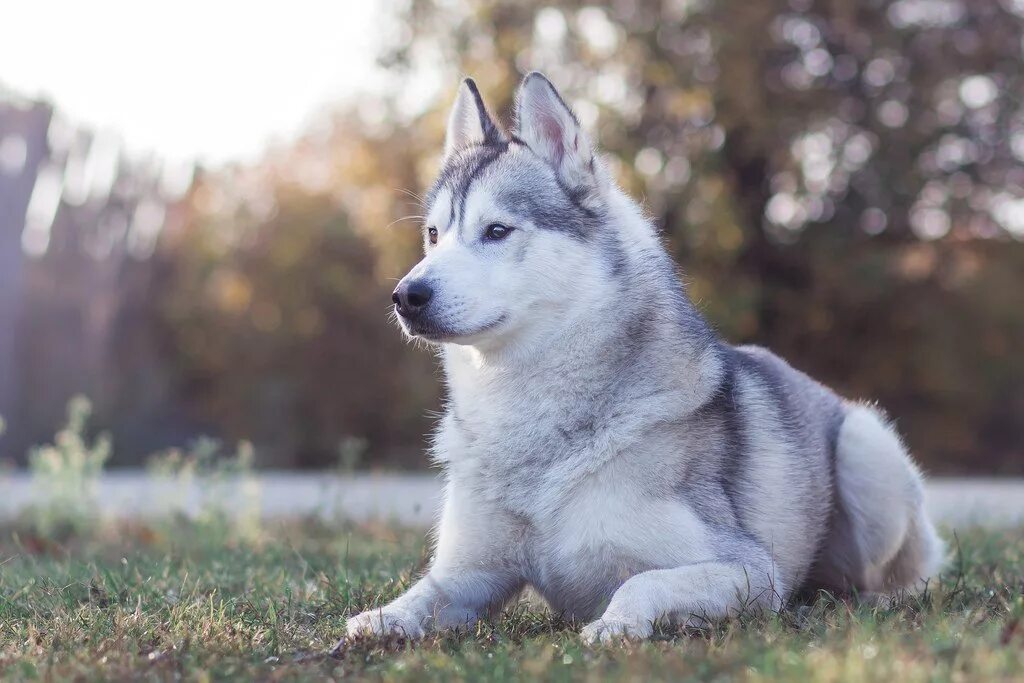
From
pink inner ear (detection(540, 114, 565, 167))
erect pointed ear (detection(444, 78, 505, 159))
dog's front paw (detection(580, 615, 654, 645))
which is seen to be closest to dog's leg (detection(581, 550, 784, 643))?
dog's front paw (detection(580, 615, 654, 645))

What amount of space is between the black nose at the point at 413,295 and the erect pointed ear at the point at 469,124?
1.06 metres

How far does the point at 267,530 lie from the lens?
8234 mm

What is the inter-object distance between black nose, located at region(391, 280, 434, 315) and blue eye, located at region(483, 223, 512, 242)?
0.38 meters

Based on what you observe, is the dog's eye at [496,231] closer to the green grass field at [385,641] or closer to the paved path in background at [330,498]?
the green grass field at [385,641]

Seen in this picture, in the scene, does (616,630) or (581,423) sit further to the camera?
(581,423)

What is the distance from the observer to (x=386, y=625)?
3.76 metres

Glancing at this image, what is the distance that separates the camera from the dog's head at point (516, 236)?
3994 millimetres

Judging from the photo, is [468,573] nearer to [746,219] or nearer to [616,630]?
[616,630]

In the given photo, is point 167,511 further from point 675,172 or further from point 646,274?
point 675,172

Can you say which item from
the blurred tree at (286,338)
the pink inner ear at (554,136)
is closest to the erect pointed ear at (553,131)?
the pink inner ear at (554,136)

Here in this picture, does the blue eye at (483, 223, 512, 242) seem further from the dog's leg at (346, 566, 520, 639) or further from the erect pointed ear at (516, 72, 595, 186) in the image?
the dog's leg at (346, 566, 520, 639)

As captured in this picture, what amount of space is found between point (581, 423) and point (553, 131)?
1.21 metres

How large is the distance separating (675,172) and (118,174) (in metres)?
7.45

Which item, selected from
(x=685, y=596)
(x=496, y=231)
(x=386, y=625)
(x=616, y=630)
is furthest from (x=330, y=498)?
(x=616, y=630)
